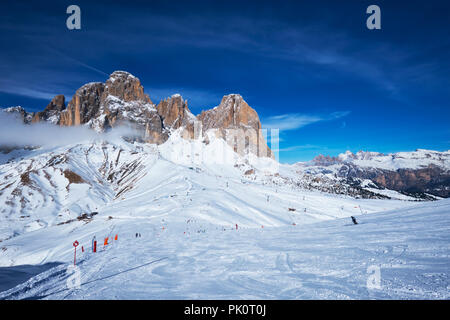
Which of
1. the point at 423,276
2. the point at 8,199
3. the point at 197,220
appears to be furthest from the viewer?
the point at 8,199

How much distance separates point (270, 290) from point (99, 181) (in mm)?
194688

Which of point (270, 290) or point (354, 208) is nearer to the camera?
point (270, 290)

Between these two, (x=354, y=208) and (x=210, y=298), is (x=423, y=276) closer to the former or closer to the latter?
(x=210, y=298)

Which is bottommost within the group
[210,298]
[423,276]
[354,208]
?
[354,208]
